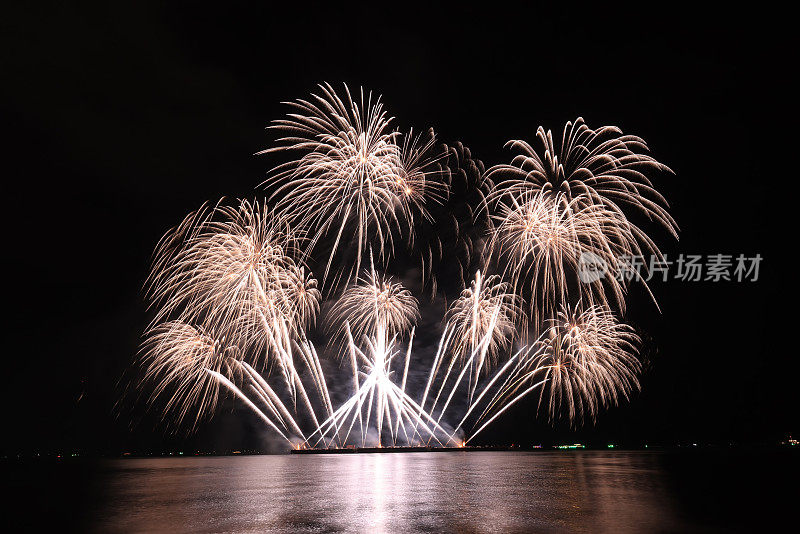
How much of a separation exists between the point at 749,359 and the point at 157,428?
83.8m

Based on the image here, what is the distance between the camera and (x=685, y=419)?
90250 millimetres

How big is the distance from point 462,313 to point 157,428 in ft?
166

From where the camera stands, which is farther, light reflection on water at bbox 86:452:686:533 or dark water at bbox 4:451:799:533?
dark water at bbox 4:451:799:533

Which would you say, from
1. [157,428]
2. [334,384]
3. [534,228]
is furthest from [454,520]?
[157,428]

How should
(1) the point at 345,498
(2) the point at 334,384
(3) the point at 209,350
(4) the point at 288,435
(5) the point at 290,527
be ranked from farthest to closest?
(4) the point at 288,435
(2) the point at 334,384
(3) the point at 209,350
(1) the point at 345,498
(5) the point at 290,527

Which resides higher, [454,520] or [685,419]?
[685,419]

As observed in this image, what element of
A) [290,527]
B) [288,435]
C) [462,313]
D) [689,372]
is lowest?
[290,527]

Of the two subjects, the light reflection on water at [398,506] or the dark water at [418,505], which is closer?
the light reflection on water at [398,506]

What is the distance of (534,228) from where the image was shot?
3444 cm

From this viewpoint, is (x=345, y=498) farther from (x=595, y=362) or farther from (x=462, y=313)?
(x=595, y=362)

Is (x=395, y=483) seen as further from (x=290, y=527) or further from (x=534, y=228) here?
(x=534, y=228)

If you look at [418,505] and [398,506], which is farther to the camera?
[418,505]

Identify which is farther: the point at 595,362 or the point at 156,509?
the point at 595,362

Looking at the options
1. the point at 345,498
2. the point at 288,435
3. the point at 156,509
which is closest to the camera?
the point at 156,509
